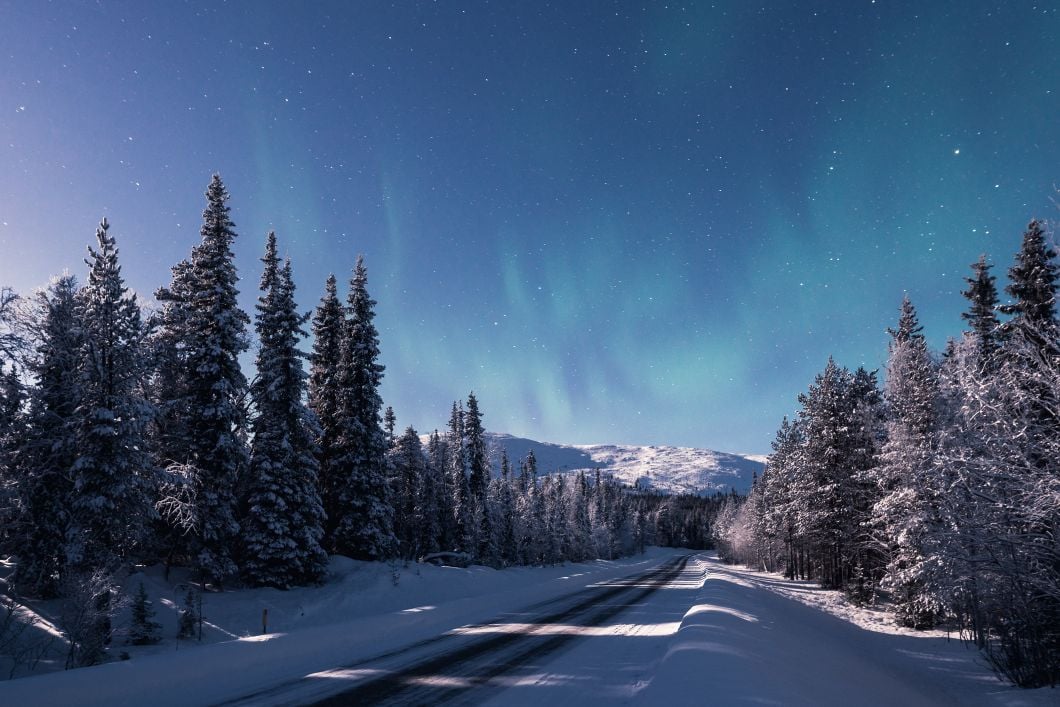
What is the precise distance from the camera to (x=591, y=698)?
830 cm

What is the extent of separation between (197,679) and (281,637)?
2.15m

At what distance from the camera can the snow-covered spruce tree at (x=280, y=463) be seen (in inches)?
987

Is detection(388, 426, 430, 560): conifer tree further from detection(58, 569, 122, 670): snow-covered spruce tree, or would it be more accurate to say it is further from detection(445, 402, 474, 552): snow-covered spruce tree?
detection(58, 569, 122, 670): snow-covered spruce tree

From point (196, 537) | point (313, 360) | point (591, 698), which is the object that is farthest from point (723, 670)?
point (313, 360)

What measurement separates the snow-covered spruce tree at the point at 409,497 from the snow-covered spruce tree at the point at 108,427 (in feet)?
98.2

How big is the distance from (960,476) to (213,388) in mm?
27163

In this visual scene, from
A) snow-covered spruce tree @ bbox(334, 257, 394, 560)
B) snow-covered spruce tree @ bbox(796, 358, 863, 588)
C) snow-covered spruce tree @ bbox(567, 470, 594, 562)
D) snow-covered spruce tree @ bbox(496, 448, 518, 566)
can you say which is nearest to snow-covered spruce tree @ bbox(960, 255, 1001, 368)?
snow-covered spruce tree @ bbox(796, 358, 863, 588)

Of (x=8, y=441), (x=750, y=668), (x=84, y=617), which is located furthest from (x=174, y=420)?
(x=750, y=668)

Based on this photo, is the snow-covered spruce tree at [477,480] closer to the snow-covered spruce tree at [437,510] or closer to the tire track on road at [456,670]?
the snow-covered spruce tree at [437,510]

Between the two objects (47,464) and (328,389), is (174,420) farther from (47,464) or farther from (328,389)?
(328,389)

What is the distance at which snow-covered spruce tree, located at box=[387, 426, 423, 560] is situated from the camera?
50.3 m

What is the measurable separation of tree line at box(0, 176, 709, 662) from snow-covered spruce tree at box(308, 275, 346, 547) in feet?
0.29

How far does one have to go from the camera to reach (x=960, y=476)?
11.2 meters

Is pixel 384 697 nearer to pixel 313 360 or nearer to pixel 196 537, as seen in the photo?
pixel 196 537
